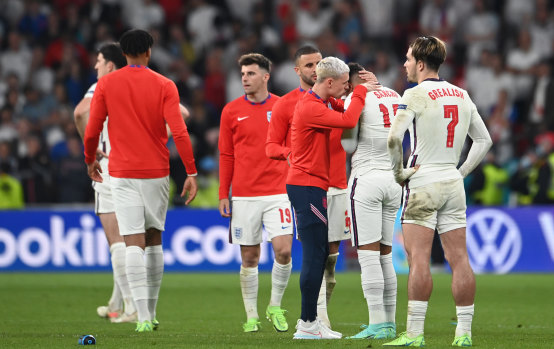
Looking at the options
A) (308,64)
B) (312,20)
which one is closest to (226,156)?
(308,64)

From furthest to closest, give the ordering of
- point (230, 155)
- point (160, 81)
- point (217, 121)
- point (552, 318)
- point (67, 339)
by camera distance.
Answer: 1. point (217, 121)
2. point (552, 318)
3. point (230, 155)
4. point (160, 81)
5. point (67, 339)

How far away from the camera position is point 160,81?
9.57m

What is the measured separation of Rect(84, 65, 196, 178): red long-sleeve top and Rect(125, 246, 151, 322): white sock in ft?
2.36

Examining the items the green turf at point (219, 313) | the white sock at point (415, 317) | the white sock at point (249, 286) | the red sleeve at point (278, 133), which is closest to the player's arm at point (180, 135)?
the red sleeve at point (278, 133)

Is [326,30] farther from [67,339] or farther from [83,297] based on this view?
[67,339]

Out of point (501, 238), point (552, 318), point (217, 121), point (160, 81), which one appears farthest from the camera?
point (217, 121)

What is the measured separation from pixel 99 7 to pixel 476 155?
16.9 meters

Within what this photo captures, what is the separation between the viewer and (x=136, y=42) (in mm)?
9547

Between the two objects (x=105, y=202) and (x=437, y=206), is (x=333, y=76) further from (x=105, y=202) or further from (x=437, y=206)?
(x=105, y=202)

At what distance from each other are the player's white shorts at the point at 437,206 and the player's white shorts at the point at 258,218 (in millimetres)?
2371

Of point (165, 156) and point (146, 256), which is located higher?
point (165, 156)

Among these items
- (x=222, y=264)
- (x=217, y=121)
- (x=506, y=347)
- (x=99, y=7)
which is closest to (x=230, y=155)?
(x=506, y=347)

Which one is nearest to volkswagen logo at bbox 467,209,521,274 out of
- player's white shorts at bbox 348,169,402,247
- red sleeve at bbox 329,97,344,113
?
player's white shorts at bbox 348,169,402,247

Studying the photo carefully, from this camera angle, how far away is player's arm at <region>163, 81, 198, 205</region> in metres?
9.45
